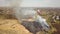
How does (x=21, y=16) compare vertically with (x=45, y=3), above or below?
below

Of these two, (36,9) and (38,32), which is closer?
(38,32)

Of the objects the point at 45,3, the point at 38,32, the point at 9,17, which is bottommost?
the point at 38,32

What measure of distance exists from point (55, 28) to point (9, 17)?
481 mm

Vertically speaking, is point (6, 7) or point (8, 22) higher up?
point (6, 7)

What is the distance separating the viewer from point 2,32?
127 cm

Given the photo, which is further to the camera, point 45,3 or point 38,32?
point 45,3

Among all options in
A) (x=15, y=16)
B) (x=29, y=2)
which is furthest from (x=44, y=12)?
(x=15, y=16)

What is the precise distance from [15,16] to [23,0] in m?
0.19

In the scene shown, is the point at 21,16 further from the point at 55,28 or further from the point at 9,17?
the point at 55,28

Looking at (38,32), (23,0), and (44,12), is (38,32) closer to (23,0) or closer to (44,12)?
(44,12)

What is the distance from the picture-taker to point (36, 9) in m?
1.41

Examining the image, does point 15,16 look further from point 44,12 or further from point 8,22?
point 44,12

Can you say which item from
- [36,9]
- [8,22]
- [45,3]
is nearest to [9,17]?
[8,22]

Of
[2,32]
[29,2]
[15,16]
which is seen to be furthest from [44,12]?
[2,32]
